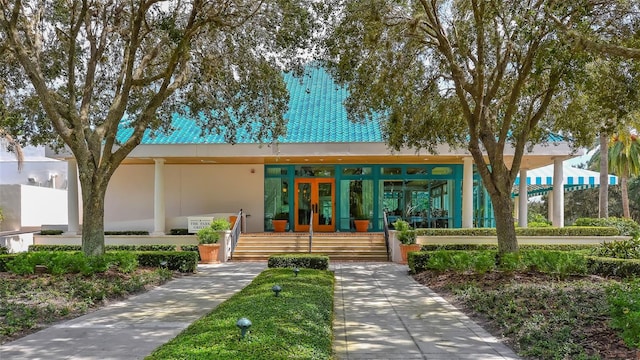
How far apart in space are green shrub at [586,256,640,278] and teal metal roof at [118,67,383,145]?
9.54m

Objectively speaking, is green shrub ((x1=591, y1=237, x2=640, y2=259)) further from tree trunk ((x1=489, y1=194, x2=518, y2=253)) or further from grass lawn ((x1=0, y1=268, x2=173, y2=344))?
grass lawn ((x1=0, y1=268, x2=173, y2=344))

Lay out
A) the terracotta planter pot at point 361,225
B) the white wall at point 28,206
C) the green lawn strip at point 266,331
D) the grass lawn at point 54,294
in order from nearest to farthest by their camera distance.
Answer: the green lawn strip at point 266,331 → the grass lawn at point 54,294 → the terracotta planter pot at point 361,225 → the white wall at point 28,206

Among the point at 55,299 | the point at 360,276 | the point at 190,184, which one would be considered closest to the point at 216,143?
the point at 190,184

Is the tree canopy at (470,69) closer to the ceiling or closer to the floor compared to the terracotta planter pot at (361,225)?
closer to the ceiling

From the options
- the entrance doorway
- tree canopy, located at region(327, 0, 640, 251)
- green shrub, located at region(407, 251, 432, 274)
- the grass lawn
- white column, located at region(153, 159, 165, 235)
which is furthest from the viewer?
the entrance doorway

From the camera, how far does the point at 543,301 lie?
8672 millimetres

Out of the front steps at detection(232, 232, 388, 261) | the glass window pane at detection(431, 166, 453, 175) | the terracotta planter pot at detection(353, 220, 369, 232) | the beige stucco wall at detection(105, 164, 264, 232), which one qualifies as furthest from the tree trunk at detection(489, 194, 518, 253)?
the beige stucco wall at detection(105, 164, 264, 232)

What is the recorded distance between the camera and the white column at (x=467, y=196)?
20719 millimetres

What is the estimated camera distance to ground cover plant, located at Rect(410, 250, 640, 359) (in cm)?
599

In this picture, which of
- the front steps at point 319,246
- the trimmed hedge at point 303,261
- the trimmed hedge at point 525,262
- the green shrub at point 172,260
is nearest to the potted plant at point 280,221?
the front steps at point 319,246

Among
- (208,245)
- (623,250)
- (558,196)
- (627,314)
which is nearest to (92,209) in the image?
(208,245)

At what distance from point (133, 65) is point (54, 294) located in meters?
6.57

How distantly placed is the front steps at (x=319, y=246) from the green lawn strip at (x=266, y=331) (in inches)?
380

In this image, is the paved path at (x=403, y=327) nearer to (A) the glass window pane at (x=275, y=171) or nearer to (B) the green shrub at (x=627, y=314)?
(B) the green shrub at (x=627, y=314)
